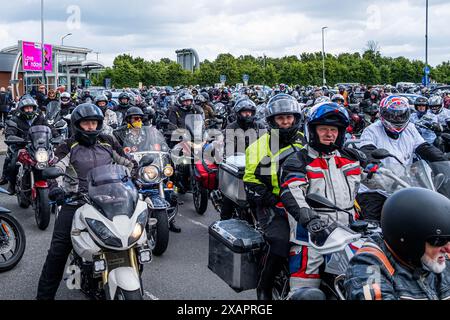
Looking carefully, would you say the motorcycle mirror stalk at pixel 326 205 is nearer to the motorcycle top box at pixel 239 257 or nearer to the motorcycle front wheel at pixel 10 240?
the motorcycle top box at pixel 239 257

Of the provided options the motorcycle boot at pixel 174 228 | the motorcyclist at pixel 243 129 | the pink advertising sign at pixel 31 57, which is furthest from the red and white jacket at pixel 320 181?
the pink advertising sign at pixel 31 57

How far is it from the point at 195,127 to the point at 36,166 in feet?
8.08

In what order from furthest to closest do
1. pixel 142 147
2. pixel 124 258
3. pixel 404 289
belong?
pixel 142 147
pixel 124 258
pixel 404 289

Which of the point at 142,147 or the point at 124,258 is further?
the point at 142,147

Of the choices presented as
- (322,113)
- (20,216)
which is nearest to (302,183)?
(322,113)

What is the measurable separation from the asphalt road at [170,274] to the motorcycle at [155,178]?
12.7 inches

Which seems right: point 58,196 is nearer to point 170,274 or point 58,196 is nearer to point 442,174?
point 170,274

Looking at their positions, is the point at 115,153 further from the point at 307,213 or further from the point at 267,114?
the point at 307,213

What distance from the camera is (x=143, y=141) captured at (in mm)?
7078

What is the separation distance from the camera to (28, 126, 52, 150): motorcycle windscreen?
805 centimetres

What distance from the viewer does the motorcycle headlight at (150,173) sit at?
20.4 ft

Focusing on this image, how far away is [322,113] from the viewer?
3.82 meters
